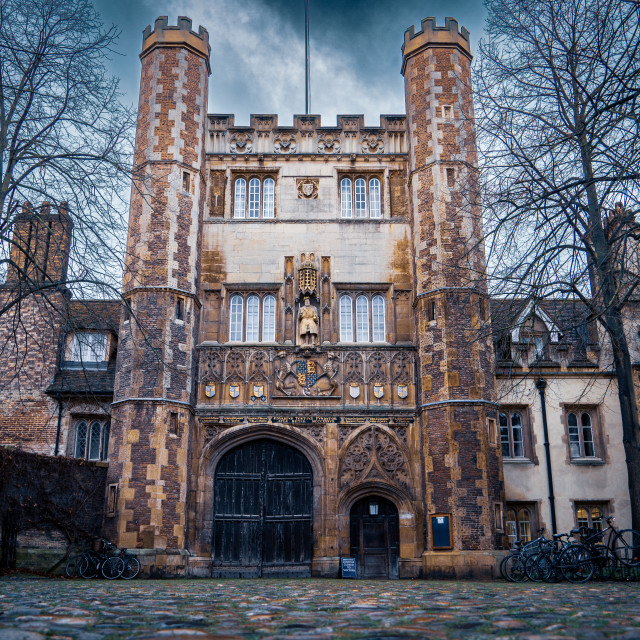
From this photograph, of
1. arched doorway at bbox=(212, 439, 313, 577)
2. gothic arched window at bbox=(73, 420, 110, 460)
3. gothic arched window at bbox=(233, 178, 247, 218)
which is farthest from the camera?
gothic arched window at bbox=(233, 178, 247, 218)

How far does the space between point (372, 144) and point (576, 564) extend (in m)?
14.1

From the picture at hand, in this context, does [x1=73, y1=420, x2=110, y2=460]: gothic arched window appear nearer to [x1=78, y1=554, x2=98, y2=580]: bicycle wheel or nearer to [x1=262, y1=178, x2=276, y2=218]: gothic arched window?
[x1=78, y1=554, x2=98, y2=580]: bicycle wheel

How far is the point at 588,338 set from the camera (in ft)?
77.2

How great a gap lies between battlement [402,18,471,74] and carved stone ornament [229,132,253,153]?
17.7 feet

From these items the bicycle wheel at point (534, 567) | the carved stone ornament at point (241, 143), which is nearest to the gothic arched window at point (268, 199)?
the carved stone ornament at point (241, 143)

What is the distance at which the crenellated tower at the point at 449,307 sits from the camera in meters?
18.8

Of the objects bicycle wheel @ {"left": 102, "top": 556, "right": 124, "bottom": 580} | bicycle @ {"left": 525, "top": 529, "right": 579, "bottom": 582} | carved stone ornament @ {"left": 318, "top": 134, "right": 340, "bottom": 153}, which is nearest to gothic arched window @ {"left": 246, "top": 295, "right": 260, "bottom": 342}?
carved stone ornament @ {"left": 318, "top": 134, "right": 340, "bottom": 153}

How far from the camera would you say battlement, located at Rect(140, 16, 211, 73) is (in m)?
22.9

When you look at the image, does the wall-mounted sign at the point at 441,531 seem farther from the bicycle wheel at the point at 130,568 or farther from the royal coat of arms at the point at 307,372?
the bicycle wheel at the point at 130,568

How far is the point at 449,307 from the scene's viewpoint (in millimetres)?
20281

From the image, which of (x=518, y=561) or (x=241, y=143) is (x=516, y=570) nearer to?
(x=518, y=561)

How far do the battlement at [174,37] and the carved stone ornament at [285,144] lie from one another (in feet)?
10.8

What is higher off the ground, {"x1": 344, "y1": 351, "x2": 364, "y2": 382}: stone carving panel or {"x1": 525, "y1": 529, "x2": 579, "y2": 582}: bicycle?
{"x1": 344, "y1": 351, "x2": 364, "y2": 382}: stone carving panel

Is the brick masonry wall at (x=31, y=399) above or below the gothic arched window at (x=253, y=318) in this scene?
below
